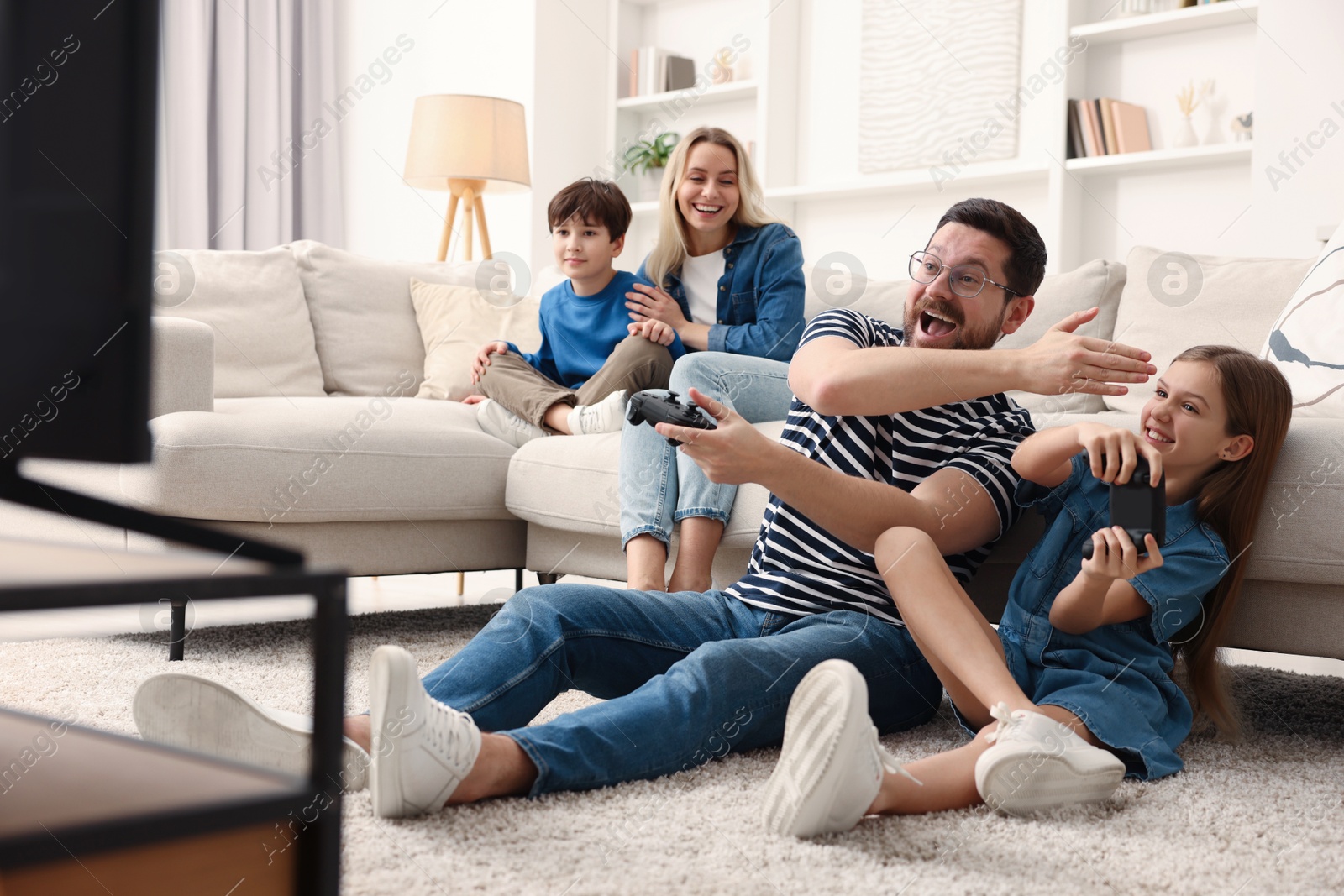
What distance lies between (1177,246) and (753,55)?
5.85 feet

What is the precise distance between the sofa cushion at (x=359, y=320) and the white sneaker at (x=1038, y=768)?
187 cm

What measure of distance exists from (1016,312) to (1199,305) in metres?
0.93

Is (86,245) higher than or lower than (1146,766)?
higher

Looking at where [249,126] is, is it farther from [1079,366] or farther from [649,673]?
[1079,366]

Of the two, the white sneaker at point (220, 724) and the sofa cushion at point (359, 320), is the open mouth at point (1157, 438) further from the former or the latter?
the sofa cushion at point (359, 320)

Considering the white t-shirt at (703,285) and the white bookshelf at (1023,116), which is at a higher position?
the white bookshelf at (1023,116)

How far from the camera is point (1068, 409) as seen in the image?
2.06 meters

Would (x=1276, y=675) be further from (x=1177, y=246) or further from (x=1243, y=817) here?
(x=1177, y=246)

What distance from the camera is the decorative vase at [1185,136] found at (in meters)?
3.59

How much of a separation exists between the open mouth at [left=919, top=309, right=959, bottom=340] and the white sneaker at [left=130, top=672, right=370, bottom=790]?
0.79 meters

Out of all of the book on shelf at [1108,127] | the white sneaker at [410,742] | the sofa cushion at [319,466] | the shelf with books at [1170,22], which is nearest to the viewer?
the white sneaker at [410,742]

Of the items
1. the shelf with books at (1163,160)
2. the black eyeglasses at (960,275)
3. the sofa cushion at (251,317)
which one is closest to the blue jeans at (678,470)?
the black eyeglasses at (960,275)

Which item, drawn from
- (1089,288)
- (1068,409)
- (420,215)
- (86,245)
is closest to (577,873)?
(86,245)

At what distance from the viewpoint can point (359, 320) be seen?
2621mm
